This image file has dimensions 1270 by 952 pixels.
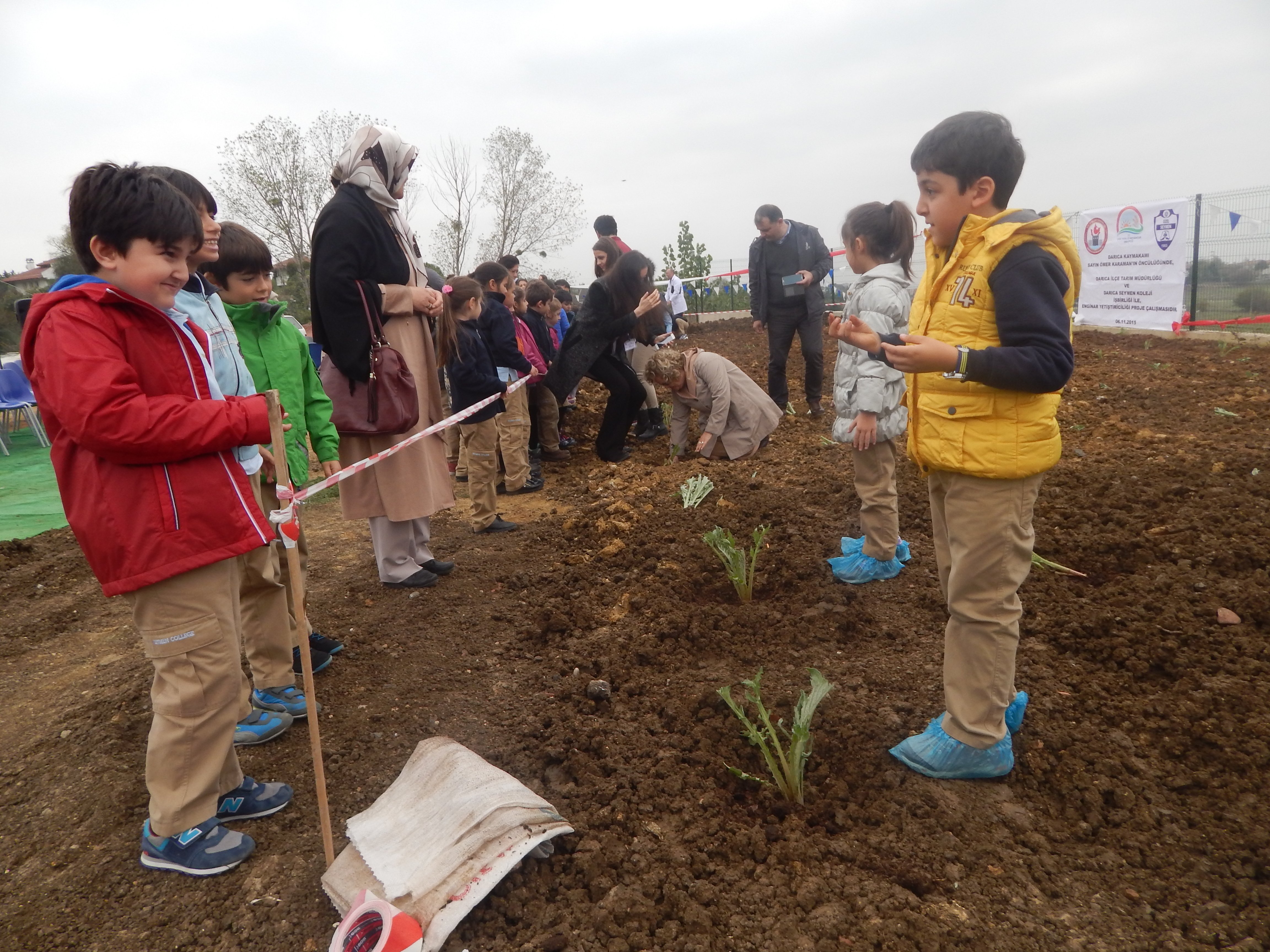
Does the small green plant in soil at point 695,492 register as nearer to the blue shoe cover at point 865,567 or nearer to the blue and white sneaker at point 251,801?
the blue shoe cover at point 865,567

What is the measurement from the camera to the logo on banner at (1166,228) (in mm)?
10773

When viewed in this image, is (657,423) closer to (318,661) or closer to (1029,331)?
(318,661)

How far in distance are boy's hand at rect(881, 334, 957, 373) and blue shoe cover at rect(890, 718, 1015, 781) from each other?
1.07m

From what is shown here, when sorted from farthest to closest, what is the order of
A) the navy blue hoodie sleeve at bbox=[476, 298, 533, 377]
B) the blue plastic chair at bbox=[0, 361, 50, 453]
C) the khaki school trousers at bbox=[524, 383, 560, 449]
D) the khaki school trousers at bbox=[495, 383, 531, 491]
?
1. the blue plastic chair at bbox=[0, 361, 50, 453]
2. the khaki school trousers at bbox=[524, 383, 560, 449]
3. the khaki school trousers at bbox=[495, 383, 531, 491]
4. the navy blue hoodie sleeve at bbox=[476, 298, 533, 377]

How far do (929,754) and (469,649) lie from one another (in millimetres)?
1922

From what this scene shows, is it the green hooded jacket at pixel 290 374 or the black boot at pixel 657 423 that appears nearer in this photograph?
the green hooded jacket at pixel 290 374

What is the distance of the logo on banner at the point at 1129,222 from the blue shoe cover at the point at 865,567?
10.5 meters

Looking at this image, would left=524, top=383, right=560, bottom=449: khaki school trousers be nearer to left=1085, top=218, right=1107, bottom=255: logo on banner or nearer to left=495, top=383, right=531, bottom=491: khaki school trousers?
left=495, top=383, right=531, bottom=491: khaki school trousers

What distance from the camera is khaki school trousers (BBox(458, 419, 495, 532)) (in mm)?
5004

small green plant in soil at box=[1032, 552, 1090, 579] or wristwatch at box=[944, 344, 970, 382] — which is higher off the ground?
wristwatch at box=[944, 344, 970, 382]

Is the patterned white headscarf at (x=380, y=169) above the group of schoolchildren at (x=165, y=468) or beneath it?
above

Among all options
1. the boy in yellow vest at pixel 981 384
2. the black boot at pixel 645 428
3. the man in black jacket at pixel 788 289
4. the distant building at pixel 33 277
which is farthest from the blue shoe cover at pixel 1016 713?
the distant building at pixel 33 277

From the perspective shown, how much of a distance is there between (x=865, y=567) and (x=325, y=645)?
8.02 ft

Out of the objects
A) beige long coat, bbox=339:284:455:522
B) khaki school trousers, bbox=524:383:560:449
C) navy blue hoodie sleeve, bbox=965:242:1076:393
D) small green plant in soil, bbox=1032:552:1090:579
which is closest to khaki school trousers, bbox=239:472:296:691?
beige long coat, bbox=339:284:455:522
